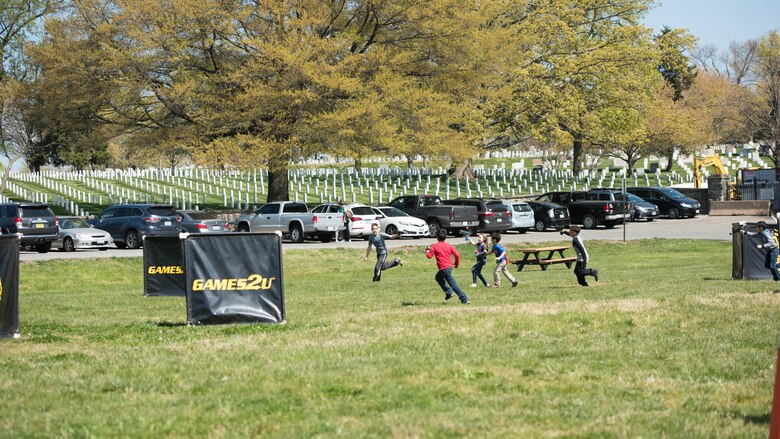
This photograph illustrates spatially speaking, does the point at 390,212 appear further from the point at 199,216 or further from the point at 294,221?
the point at 199,216

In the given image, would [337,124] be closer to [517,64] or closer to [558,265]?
[558,265]

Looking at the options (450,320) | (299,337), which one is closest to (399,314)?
(450,320)

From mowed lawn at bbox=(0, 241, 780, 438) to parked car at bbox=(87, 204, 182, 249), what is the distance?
794 inches

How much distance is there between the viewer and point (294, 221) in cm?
4175

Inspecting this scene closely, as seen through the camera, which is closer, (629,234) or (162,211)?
(162,211)

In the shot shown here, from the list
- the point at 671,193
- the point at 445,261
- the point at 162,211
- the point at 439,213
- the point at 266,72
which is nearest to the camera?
the point at 445,261

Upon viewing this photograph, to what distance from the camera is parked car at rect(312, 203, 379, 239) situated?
137 ft

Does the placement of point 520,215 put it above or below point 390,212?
below

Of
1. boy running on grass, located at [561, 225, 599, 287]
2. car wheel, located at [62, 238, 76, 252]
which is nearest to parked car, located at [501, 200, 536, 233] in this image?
car wheel, located at [62, 238, 76, 252]

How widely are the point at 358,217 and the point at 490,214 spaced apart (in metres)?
6.17

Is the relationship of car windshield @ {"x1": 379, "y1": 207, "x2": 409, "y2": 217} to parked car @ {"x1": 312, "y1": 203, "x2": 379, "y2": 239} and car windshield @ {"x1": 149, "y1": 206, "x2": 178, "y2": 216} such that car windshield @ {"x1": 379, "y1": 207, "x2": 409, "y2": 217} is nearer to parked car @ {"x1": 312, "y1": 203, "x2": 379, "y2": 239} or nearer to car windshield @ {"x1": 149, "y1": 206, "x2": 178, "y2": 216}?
parked car @ {"x1": 312, "y1": 203, "x2": 379, "y2": 239}

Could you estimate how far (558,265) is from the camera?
3238cm

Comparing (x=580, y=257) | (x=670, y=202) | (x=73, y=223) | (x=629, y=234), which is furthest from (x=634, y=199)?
(x=580, y=257)

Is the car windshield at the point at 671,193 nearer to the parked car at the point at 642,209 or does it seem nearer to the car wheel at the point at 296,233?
the parked car at the point at 642,209
